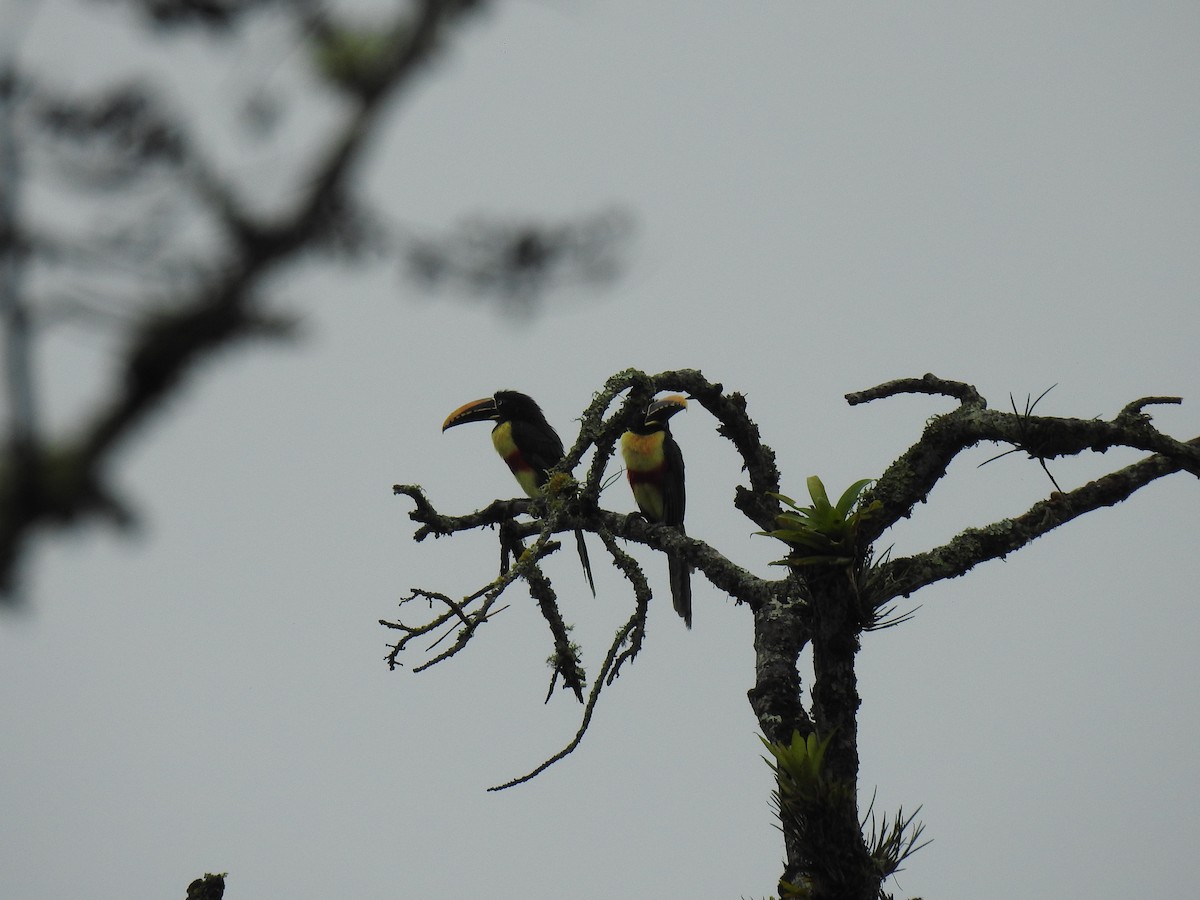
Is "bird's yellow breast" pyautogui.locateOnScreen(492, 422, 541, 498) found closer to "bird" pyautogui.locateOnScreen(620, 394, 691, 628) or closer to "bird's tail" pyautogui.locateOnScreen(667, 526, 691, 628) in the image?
"bird" pyautogui.locateOnScreen(620, 394, 691, 628)

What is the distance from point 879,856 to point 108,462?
2.92 metres

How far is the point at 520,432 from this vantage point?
918cm

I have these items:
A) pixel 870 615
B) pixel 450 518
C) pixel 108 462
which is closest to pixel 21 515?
pixel 108 462

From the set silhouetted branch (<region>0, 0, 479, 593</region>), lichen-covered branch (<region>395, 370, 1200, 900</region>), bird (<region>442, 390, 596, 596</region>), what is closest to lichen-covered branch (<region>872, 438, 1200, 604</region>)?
lichen-covered branch (<region>395, 370, 1200, 900</region>)

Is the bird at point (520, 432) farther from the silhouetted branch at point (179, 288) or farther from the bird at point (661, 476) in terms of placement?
the silhouetted branch at point (179, 288)

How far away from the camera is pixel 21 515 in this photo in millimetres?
1262

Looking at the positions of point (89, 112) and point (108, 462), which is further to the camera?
point (89, 112)

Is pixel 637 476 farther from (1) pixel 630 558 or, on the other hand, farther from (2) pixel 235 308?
(2) pixel 235 308

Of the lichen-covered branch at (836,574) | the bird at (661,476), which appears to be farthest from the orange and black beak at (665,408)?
the lichen-covered branch at (836,574)

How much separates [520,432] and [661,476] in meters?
1.29

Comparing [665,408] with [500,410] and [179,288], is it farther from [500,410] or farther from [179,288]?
[179,288]

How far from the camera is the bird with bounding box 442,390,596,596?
29.6ft

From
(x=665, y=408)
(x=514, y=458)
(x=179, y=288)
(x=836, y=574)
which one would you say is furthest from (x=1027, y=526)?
(x=514, y=458)

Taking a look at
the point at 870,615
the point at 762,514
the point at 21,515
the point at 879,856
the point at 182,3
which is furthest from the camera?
the point at 762,514
